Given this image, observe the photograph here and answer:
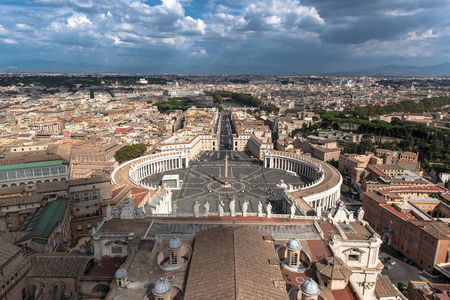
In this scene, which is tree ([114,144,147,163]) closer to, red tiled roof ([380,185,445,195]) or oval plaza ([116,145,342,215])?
oval plaza ([116,145,342,215])

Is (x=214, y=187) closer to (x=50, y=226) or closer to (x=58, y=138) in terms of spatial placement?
(x=50, y=226)

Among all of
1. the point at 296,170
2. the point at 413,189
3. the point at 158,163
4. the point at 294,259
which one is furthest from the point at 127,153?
the point at 413,189

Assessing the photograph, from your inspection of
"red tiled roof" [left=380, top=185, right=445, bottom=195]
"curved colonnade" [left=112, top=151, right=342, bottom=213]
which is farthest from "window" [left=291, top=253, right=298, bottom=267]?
"red tiled roof" [left=380, top=185, right=445, bottom=195]

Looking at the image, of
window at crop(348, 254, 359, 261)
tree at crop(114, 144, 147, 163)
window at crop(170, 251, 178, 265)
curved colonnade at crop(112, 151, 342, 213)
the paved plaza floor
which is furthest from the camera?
tree at crop(114, 144, 147, 163)

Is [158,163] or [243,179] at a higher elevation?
[158,163]

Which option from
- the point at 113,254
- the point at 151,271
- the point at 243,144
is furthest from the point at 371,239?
the point at 243,144

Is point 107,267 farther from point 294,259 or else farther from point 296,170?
point 296,170

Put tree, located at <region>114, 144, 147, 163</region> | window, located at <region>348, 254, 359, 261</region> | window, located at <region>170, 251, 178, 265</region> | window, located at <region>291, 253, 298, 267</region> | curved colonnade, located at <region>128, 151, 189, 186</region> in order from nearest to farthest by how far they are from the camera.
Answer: window, located at <region>170, 251, 178, 265</region>
window, located at <region>291, 253, 298, 267</region>
window, located at <region>348, 254, 359, 261</region>
curved colonnade, located at <region>128, 151, 189, 186</region>
tree, located at <region>114, 144, 147, 163</region>
